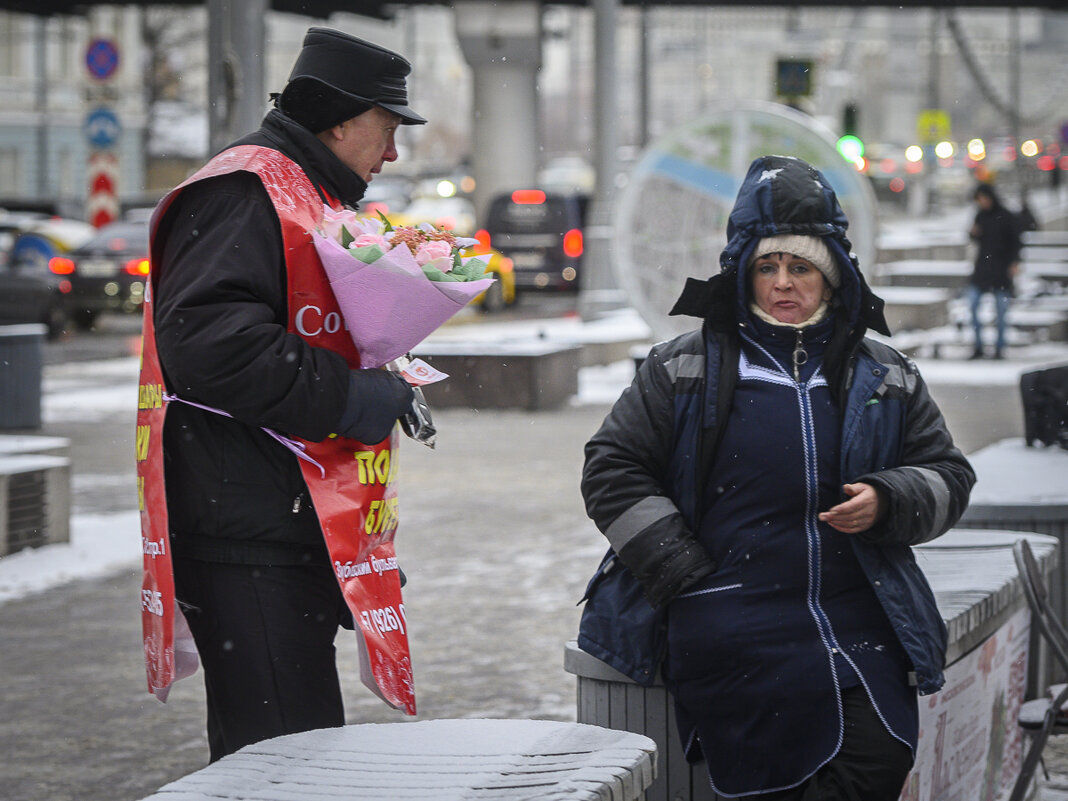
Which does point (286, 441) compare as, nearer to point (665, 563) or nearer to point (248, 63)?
point (665, 563)

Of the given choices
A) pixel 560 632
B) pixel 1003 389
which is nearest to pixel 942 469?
pixel 560 632

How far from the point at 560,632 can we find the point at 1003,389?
10723 mm

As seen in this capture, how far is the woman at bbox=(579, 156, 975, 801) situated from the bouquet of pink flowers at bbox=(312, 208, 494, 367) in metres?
0.48

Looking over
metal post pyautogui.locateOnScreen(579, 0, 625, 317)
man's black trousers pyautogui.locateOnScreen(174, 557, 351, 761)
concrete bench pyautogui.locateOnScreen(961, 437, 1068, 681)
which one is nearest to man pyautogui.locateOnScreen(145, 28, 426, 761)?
man's black trousers pyautogui.locateOnScreen(174, 557, 351, 761)

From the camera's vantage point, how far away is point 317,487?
3.27 metres

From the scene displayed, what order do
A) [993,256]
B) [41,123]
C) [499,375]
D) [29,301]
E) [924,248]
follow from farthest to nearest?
1. [41,123]
2. [924,248]
3. [29,301]
4. [993,256]
5. [499,375]

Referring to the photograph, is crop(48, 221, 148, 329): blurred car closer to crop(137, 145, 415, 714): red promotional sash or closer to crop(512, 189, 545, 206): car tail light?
crop(512, 189, 545, 206): car tail light

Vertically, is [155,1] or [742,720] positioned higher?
[155,1]

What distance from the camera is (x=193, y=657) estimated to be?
11.1ft

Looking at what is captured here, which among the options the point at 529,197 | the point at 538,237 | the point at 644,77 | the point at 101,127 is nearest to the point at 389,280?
the point at 101,127

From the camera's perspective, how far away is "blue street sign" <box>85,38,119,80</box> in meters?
20.7

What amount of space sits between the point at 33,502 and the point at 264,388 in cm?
593

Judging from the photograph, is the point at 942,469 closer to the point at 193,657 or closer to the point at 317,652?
the point at 317,652

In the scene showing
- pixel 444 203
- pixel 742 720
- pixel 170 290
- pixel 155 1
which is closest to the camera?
pixel 170 290
